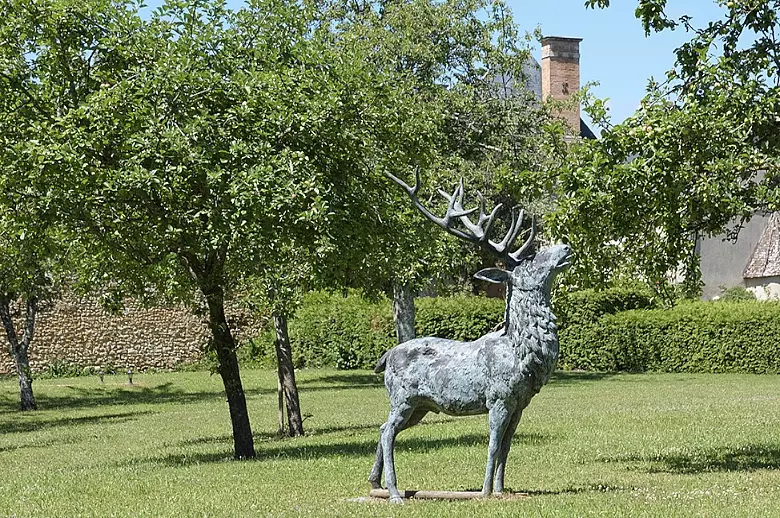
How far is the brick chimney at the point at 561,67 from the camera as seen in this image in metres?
51.5

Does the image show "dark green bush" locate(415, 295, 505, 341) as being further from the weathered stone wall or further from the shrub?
the shrub

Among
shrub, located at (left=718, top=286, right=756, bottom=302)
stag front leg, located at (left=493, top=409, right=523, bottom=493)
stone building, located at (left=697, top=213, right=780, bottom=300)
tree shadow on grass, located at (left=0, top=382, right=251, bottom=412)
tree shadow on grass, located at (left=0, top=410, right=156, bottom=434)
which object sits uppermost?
stone building, located at (left=697, top=213, right=780, bottom=300)

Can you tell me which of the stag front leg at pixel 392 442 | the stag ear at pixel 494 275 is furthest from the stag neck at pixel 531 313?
the stag front leg at pixel 392 442

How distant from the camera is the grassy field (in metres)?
10.7

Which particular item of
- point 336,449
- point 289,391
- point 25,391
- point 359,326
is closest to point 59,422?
point 25,391

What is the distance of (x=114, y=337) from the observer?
37.6m

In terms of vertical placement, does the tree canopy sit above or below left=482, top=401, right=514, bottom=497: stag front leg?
above

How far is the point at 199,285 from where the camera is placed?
16.3 metres

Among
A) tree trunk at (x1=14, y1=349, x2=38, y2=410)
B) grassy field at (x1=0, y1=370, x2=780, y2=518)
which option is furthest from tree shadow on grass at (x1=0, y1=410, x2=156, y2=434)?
tree trunk at (x1=14, y1=349, x2=38, y2=410)

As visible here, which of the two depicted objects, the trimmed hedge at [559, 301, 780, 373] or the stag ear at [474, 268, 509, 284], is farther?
the trimmed hedge at [559, 301, 780, 373]

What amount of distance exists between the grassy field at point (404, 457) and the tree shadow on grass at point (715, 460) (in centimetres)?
3

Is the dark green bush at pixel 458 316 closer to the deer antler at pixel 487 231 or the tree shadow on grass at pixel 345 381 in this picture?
the tree shadow on grass at pixel 345 381

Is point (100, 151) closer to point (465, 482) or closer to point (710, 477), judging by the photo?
point (465, 482)

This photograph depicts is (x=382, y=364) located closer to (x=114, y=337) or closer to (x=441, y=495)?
(x=441, y=495)
